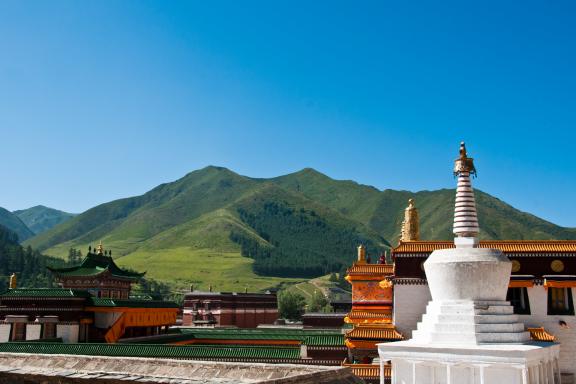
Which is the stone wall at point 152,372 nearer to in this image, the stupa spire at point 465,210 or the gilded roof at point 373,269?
the stupa spire at point 465,210

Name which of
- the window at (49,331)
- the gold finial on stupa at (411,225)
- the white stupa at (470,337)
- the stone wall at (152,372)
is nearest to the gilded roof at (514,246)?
the gold finial on stupa at (411,225)

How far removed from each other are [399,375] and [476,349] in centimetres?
349

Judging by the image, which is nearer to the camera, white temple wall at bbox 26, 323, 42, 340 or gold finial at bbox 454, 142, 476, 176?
gold finial at bbox 454, 142, 476, 176

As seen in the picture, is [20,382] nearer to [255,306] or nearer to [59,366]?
[59,366]

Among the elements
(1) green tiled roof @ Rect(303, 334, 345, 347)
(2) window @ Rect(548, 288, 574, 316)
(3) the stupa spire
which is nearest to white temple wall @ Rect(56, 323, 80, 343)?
(1) green tiled roof @ Rect(303, 334, 345, 347)

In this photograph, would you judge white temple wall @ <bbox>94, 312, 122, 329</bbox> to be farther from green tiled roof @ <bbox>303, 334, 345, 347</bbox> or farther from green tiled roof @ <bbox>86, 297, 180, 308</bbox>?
green tiled roof @ <bbox>303, 334, 345, 347</bbox>

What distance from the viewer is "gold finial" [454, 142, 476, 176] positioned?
976 inches

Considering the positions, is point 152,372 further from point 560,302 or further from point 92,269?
point 92,269

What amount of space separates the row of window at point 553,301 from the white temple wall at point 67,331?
93.2 ft

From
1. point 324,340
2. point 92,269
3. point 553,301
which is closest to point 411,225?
point 324,340

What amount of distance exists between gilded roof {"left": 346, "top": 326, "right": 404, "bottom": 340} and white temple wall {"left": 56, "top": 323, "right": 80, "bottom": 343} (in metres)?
20.4

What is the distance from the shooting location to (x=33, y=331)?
3903 centimetres

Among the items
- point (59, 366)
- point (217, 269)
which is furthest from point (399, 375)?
point (217, 269)

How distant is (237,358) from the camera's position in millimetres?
30953
